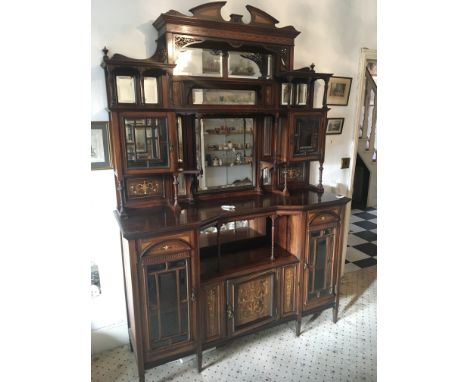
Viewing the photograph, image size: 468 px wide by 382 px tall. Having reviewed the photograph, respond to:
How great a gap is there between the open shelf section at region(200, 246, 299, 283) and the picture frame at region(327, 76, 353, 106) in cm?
131

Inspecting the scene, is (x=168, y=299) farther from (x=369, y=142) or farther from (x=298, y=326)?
(x=369, y=142)

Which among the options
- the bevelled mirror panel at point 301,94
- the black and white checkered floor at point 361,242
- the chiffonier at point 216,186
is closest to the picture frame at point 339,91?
the chiffonier at point 216,186

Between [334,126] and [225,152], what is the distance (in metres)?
1.05

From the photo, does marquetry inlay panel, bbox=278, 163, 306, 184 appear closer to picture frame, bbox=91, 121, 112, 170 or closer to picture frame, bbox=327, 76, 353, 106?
picture frame, bbox=327, 76, 353, 106

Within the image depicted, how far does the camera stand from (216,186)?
2.25 metres

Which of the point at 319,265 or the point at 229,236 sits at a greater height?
the point at 229,236

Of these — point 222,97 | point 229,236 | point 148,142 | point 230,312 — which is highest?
point 222,97

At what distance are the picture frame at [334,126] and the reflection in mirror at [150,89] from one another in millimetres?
1482

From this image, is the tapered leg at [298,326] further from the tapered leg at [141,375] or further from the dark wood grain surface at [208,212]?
the tapered leg at [141,375]

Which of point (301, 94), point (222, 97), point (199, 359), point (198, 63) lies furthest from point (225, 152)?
point (199, 359)
